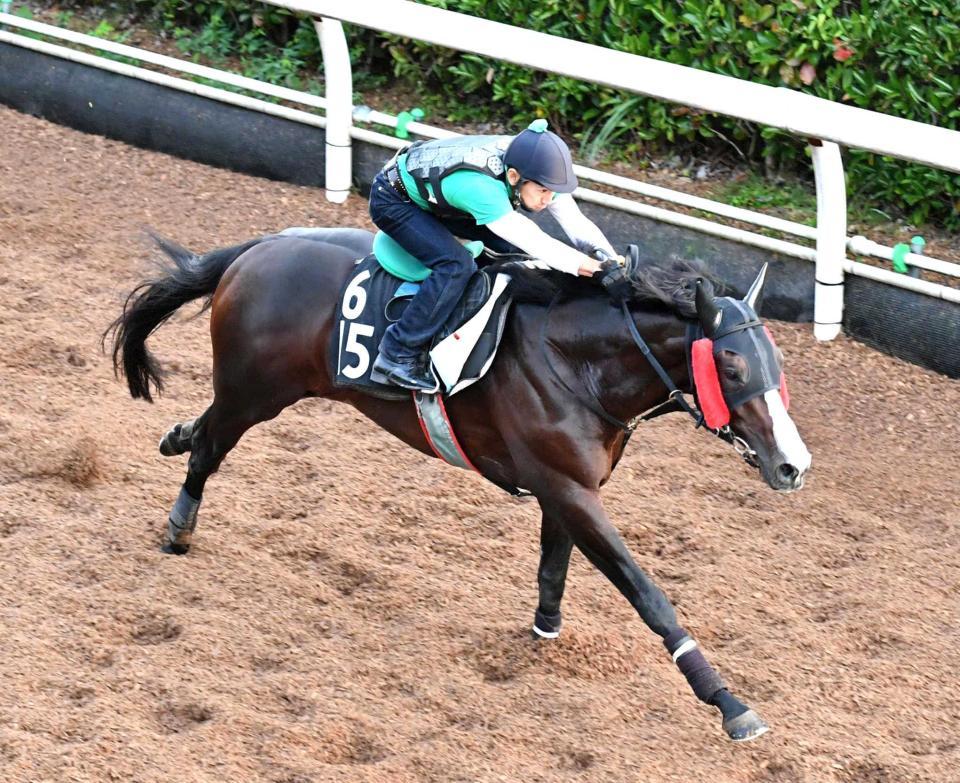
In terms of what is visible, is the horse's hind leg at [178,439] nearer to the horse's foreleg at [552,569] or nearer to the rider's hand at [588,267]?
the horse's foreleg at [552,569]

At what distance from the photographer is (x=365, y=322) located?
4613 millimetres

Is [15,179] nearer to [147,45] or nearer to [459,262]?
[147,45]

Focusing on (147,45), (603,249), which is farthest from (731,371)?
(147,45)

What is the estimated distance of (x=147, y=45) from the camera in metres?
9.18

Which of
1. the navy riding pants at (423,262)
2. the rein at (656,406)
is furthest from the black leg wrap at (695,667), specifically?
the navy riding pants at (423,262)

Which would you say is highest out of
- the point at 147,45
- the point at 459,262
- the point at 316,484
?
the point at 459,262

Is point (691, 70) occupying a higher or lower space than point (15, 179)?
higher

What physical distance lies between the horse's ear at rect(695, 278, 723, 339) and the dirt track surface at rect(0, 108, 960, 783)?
1.33 metres

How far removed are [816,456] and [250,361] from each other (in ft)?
8.34

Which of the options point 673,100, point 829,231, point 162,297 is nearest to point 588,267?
point 162,297

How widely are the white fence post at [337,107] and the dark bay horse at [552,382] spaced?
8.74ft

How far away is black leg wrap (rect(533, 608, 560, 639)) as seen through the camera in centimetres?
469

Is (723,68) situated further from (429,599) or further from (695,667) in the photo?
(695,667)

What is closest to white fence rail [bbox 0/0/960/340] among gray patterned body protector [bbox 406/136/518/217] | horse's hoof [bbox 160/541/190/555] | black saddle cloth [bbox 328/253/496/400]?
gray patterned body protector [bbox 406/136/518/217]
